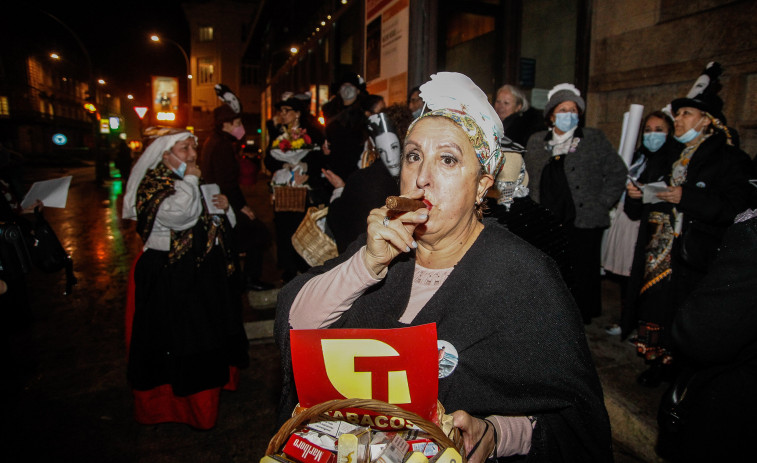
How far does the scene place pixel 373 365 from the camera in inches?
50.4

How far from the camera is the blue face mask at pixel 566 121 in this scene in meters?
4.27

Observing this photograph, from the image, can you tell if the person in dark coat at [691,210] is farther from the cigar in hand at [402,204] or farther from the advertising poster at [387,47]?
the advertising poster at [387,47]

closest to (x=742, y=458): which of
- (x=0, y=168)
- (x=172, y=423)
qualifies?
(x=172, y=423)

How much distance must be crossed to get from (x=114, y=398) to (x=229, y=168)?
277cm

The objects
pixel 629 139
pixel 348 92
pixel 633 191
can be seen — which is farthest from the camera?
pixel 348 92

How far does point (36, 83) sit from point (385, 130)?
56.2 metres

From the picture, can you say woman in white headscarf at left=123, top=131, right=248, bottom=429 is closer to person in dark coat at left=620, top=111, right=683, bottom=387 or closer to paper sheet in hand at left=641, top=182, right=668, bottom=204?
person in dark coat at left=620, top=111, right=683, bottom=387

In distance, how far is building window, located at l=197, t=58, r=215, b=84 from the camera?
4634 cm

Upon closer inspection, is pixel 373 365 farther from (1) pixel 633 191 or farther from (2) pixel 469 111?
(1) pixel 633 191

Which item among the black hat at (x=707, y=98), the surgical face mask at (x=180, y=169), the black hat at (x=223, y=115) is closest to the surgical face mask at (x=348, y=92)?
the black hat at (x=223, y=115)

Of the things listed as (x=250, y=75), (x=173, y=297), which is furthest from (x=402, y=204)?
(x=250, y=75)

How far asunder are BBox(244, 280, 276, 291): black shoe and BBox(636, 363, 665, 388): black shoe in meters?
4.67

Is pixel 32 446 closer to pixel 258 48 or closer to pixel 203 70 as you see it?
pixel 258 48

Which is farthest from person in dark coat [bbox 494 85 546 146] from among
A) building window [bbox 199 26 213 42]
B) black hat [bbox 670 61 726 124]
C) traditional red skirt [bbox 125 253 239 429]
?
building window [bbox 199 26 213 42]
